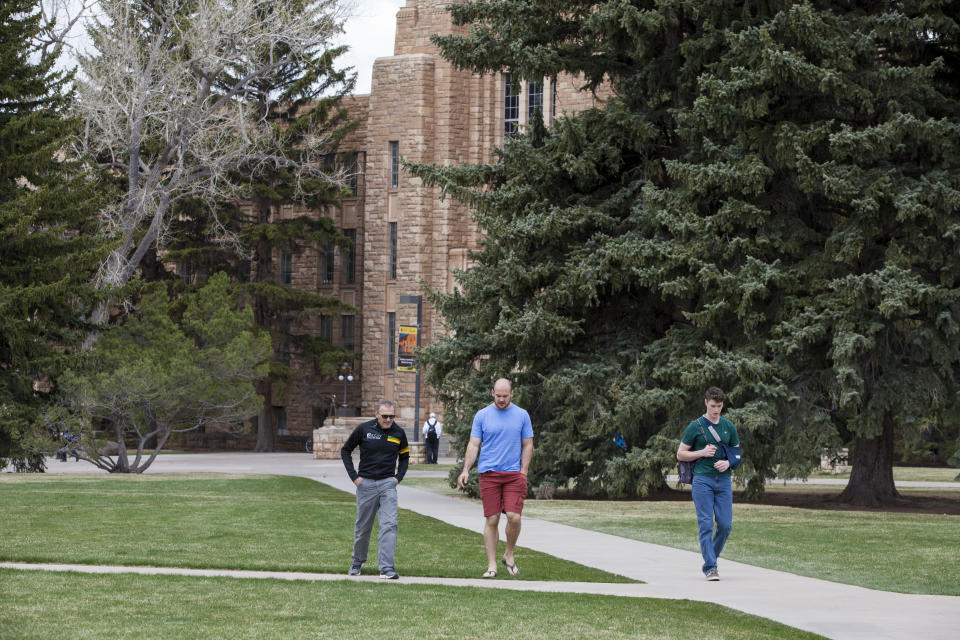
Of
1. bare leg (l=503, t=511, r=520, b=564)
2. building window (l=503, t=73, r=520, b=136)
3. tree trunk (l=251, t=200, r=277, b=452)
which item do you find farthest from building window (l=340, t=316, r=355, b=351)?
bare leg (l=503, t=511, r=520, b=564)

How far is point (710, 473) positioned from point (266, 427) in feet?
151

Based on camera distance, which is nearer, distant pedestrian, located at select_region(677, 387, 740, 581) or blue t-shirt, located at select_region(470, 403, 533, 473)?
blue t-shirt, located at select_region(470, 403, 533, 473)

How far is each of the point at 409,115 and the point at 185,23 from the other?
48.0ft

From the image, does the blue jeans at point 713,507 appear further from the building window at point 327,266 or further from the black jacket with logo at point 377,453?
the building window at point 327,266

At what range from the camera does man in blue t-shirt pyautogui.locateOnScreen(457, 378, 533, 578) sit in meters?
11.3

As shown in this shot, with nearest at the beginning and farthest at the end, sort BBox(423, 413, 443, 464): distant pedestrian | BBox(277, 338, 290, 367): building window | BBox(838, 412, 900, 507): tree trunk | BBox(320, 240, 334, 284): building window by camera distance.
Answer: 1. BBox(838, 412, 900, 507): tree trunk
2. BBox(423, 413, 443, 464): distant pedestrian
3. BBox(277, 338, 290, 367): building window
4. BBox(320, 240, 334, 284): building window

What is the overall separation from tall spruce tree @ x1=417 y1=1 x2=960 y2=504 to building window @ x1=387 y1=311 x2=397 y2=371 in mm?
29571

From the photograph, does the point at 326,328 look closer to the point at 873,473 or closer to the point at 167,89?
the point at 167,89

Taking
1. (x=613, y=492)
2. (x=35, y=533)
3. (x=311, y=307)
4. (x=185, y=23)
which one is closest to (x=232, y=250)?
(x=311, y=307)

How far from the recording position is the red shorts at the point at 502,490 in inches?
449

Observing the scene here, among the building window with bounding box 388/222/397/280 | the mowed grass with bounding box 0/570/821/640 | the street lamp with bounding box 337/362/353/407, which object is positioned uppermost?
the building window with bounding box 388/222/397/280

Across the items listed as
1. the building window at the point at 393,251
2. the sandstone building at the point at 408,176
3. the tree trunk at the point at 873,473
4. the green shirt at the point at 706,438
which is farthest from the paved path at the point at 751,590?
the building window at the point at 393,251

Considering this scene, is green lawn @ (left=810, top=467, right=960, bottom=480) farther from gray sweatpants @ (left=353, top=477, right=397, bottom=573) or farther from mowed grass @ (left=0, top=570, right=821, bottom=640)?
mowed grass @ (left=0, top=570, right=821, bottom=640)

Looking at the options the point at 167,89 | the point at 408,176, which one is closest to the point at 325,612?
the point at 167,89
